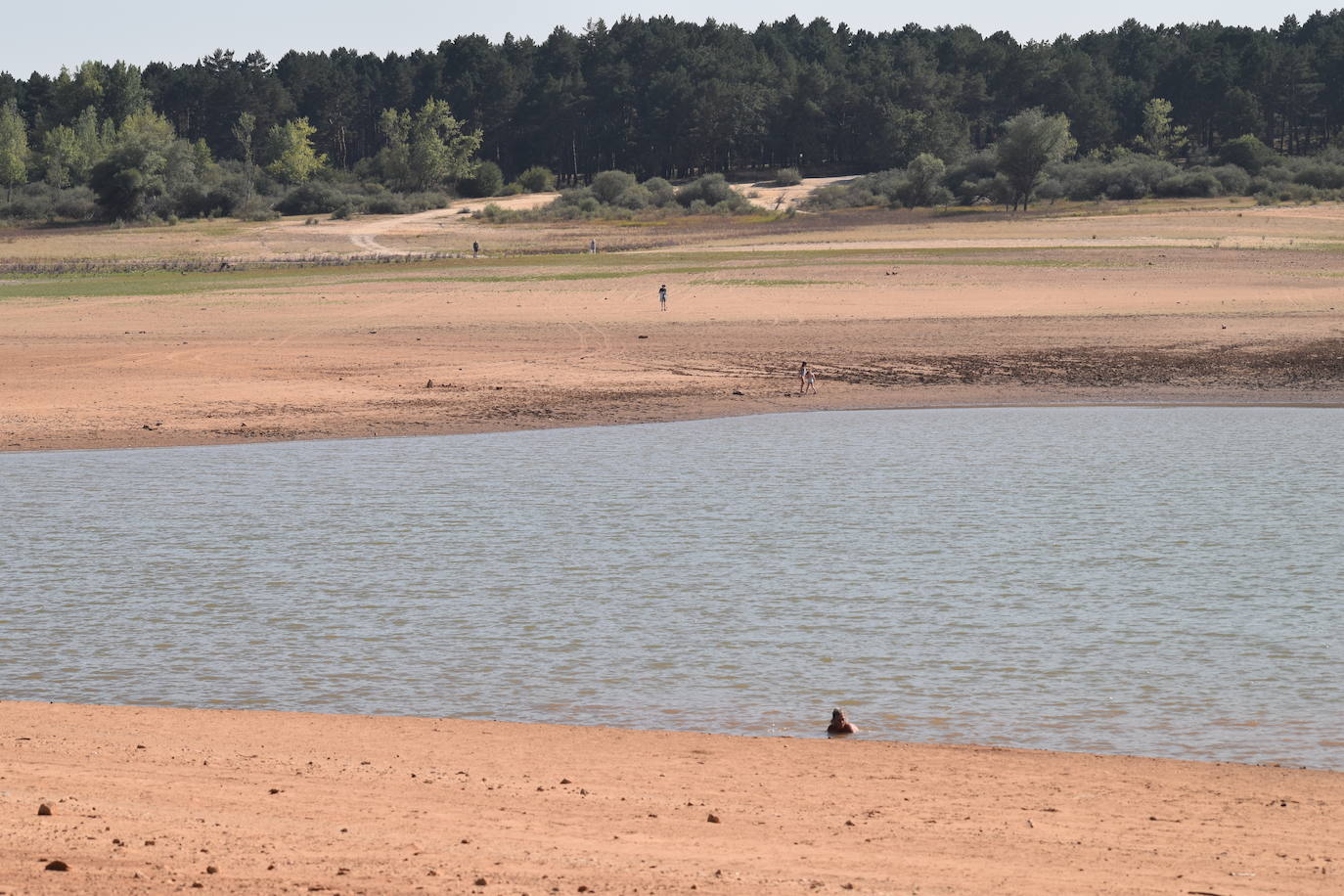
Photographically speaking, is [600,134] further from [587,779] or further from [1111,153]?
[587,779]

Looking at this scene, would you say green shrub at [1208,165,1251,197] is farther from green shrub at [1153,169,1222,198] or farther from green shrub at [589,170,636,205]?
green shrub at [589,170,636,205]

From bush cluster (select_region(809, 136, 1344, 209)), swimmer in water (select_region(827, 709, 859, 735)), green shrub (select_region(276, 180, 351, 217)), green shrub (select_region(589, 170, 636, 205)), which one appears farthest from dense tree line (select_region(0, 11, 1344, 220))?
swimmer in water (select_region(827, 709, 859, 735))

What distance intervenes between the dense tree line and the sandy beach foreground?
11892cm

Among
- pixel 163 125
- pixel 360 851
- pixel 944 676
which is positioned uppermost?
pixel 163 125

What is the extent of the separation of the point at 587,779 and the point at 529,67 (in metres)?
174

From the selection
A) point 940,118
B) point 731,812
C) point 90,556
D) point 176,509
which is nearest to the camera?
point 731,812

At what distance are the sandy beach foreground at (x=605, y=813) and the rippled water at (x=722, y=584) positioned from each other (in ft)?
2.92

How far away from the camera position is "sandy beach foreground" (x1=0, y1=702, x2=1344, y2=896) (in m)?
7.04

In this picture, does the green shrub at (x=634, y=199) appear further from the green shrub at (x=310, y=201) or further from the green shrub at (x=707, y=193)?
the green shrub at (x=310, y=201)

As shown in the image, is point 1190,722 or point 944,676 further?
point 944,676

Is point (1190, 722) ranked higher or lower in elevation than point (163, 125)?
lower

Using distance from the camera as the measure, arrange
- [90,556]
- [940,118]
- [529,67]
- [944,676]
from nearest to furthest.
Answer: [944,676]
[90,556]
[940,118]
[529,67]

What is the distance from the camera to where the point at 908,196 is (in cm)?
10662

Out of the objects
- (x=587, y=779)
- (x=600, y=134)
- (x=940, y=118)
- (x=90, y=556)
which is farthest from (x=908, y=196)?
(x=587, y=779)
